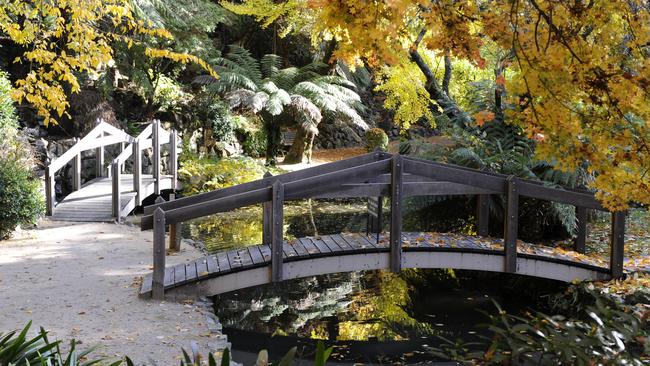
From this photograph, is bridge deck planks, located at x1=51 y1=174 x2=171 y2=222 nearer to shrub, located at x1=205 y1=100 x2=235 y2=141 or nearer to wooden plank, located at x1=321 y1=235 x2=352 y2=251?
wooden plank, located at x1=321 y1=235 x2=352 y2=251

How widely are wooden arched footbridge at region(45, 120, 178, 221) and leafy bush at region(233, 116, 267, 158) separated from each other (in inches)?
184

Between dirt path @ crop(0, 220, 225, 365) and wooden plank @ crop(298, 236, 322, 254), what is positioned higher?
wooden plank @ crop(298, 236, 322, 254)

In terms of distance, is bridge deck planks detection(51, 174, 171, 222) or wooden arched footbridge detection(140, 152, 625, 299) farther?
bridge deck planks detection(51, 174, 171, 222)

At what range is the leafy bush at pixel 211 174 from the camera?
14.8 meters

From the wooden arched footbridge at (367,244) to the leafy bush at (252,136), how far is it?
36.6 feet

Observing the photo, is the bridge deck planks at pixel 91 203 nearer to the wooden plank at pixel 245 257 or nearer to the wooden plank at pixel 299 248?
the wooden plank at pixel 245 257

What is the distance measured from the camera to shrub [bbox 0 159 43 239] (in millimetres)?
9516

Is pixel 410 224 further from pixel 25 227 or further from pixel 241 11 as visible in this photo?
pixel 241 11

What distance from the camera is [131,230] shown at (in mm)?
10633

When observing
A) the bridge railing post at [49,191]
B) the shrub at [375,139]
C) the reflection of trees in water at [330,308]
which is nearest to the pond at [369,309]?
the reflection of trees in water at [330,308]

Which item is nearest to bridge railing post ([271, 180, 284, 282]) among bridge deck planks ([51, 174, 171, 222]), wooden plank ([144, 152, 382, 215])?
wooden plank ([144, 152, 382, 215])

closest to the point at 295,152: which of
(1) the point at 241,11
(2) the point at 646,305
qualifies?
(1) the point at 241,11

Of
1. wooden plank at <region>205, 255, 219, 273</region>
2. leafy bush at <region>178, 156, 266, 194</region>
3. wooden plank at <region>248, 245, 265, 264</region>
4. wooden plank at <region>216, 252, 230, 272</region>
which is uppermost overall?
leafy bush at <region>178, 156, 266, 194</region>

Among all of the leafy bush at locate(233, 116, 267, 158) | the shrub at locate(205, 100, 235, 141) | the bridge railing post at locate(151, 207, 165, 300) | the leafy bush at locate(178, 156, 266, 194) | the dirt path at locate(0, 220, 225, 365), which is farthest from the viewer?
the leafy bush at locate(233, 116, 267, 158)
